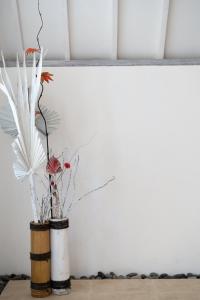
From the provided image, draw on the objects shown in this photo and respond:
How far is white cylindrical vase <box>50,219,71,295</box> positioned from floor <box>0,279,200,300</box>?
99 mm

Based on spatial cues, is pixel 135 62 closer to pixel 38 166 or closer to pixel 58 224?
pixel 38 166

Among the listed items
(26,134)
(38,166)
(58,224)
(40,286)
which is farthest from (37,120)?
(40,286)

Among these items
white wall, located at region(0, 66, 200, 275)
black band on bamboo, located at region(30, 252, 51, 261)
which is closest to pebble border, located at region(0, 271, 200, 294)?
white wall, located at region(0, 66, 200, 275)

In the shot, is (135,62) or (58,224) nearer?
(58,224)

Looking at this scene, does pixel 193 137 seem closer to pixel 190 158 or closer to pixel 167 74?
pixel 190 158

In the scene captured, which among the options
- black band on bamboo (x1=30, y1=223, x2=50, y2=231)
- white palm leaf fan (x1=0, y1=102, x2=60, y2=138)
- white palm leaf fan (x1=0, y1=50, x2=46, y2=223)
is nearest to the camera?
white palm leaf fan (x1=0, y1=50, x2=46, y2=223)

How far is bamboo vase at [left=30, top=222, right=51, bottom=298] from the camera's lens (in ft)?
12.1

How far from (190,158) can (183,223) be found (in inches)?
27.1

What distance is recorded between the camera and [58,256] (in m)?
3.74

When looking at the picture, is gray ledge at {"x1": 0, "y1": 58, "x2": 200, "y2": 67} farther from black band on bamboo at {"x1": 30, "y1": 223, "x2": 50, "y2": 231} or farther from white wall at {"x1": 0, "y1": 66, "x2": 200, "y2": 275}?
black band on bamboo at {"x1": 30, "y1": 223, "x2": 50, "y2": 231}

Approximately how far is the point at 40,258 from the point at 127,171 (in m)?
1.26

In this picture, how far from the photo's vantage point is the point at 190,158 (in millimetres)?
4270

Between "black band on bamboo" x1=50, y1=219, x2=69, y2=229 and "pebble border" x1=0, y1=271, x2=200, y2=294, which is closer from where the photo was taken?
"black band on bamboo" x1=50, y1=219, x2=69, y2=229

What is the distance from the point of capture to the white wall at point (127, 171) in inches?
167
